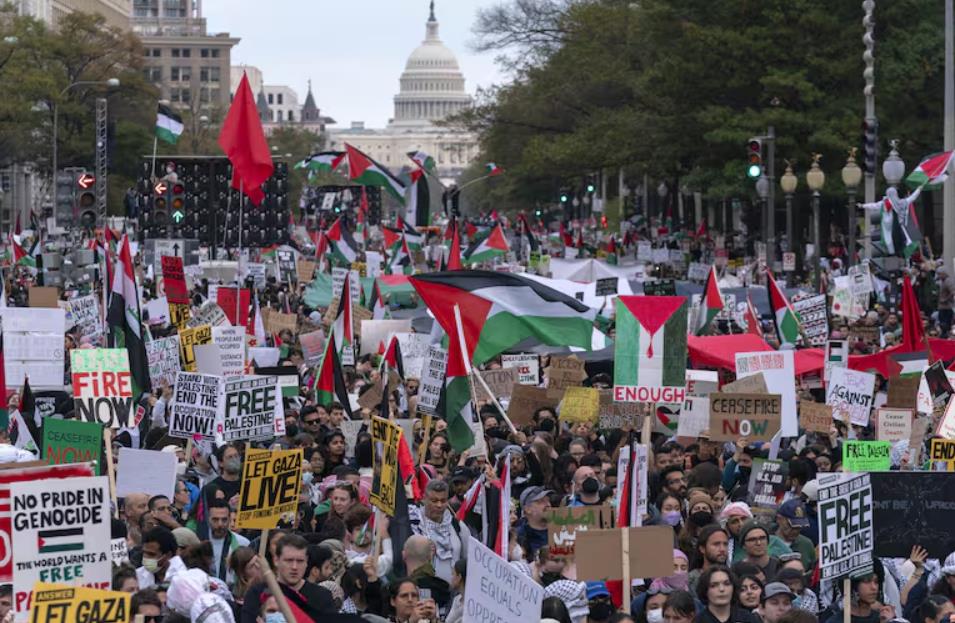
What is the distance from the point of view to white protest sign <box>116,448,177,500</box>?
12.7 m

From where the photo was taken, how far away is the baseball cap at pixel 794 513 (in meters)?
12.1

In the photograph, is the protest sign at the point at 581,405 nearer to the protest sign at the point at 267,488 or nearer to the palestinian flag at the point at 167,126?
the protest sign at the point at 267,488

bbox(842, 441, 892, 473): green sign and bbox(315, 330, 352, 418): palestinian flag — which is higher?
bbox(315, 330, 352, 418): palestinian flag

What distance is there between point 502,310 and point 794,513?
6712mm

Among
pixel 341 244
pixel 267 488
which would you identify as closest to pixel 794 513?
pixel 267 488

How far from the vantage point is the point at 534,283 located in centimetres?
1864

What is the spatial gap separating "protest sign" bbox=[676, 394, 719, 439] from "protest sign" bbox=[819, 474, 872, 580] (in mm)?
5788

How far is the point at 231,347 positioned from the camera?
19.4 meters

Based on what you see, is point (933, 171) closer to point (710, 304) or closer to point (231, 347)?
point (710, 304)

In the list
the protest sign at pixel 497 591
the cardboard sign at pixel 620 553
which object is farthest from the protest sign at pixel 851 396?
the protest sign at pixel 497 591

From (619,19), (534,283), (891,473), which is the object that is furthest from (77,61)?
(891,473)

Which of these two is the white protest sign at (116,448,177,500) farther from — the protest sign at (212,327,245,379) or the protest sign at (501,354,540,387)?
the protest sign at (501,354,540,387)

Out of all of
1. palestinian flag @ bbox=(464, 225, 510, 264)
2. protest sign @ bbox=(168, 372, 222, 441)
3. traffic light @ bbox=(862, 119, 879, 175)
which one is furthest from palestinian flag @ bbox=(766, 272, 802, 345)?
palestinian flag @ bbox=(464, 225, 510, 264)

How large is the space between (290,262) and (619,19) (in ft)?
78.6
